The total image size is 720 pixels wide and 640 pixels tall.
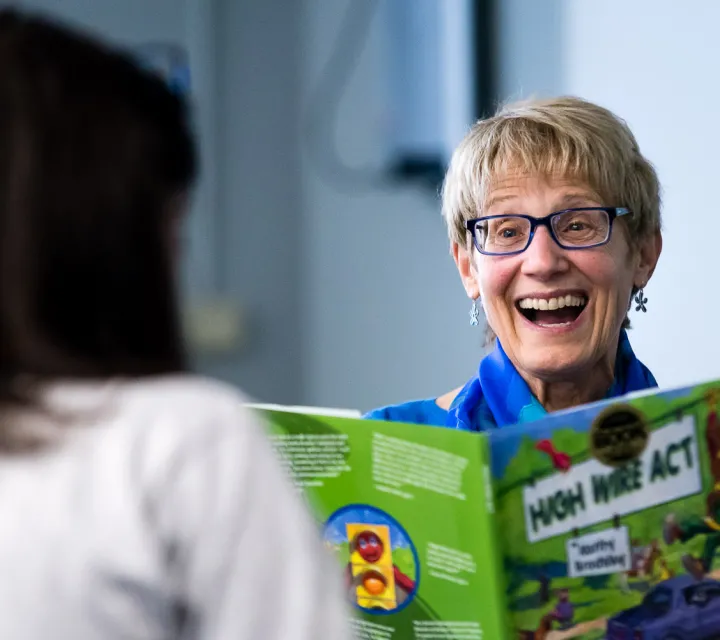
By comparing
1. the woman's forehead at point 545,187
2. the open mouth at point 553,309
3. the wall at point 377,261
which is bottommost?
the open mouth at point 553,309

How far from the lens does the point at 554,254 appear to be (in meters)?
1.32

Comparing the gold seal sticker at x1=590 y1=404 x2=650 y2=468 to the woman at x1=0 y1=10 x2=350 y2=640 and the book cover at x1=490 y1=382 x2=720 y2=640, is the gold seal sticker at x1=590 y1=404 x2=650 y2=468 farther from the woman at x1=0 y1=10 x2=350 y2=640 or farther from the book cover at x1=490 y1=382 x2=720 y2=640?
the woman at x1=0 y1=10 x2=350 y2=640

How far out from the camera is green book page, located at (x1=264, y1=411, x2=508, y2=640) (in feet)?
3.21

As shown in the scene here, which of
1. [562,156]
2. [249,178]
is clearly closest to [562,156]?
[562,156]

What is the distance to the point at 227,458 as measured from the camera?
2.18ft

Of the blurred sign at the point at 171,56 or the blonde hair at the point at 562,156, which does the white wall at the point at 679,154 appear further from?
the blurred sign at the point at 171,56

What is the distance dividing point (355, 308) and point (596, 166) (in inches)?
78.1

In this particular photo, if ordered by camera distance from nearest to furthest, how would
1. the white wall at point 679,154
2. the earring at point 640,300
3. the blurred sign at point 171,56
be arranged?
the earring at point 640,300 < the white wall at point 679,154 < the blurred sign at point 171,56

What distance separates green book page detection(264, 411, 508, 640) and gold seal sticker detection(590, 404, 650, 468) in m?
0.11

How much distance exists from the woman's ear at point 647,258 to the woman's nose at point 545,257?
132mm

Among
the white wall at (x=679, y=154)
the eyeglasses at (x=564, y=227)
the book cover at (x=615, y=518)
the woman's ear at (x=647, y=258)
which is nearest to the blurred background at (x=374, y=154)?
the white wall at (x=679, y=154)

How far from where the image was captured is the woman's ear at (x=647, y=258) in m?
1.40

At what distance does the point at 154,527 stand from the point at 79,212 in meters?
0.20

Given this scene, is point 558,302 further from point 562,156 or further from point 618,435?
point 618,435
